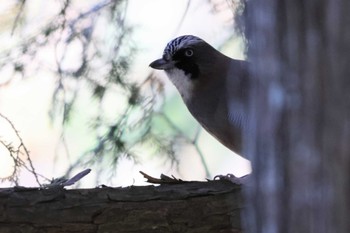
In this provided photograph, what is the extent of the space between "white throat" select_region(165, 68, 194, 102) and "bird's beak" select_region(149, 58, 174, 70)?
3cm

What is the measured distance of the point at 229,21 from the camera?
2.23 metres

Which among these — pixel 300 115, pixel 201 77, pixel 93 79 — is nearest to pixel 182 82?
pixel 201 77

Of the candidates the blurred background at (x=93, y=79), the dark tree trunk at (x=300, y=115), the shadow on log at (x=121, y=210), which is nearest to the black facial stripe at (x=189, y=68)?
the blurred background at (x=93, y=79)

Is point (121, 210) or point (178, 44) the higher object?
point (178, 44)

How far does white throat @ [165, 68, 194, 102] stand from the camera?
2.64 m

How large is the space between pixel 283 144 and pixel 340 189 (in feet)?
Result: 0.22

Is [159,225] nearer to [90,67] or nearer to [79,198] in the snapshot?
[79,198]

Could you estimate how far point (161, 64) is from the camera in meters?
2.57

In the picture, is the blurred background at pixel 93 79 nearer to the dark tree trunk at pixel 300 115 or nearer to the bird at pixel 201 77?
the bird at pixel 201 77

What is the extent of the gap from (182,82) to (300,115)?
77.8 inches

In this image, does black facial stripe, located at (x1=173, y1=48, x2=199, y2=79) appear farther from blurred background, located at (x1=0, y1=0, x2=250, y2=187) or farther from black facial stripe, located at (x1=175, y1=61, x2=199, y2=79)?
blurred background, located at (x1=0, y1=0, x2=250, y2=187)

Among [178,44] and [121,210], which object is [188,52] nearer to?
[178,44]

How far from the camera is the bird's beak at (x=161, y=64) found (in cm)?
254

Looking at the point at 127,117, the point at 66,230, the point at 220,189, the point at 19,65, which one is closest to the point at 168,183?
the point at 220,189
